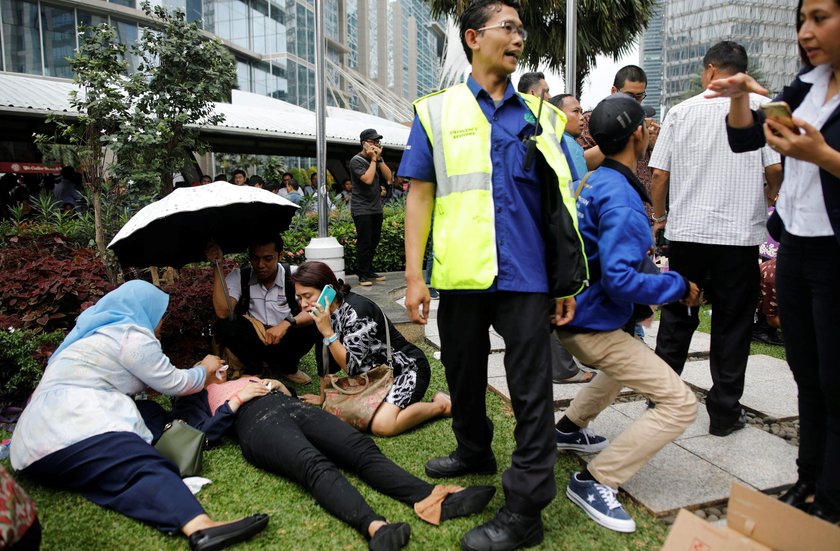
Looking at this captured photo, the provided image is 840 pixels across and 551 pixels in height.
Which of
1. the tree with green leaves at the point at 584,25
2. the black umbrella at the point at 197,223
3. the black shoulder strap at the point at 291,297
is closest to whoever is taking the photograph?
the black umbrella at the point at 197,223

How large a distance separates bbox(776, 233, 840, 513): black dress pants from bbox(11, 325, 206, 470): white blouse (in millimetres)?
2768

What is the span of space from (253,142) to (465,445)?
1211cm

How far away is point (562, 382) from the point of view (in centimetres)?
400

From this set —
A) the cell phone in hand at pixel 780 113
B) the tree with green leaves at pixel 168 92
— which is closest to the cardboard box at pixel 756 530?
the cell phone in hand at pixel 780 113

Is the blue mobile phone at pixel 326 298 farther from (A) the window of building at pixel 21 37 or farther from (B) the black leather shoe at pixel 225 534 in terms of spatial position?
(A) the window of building at pixel 21 37

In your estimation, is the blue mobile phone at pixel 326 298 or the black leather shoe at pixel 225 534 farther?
the blue mobile phone at pixel 326 298

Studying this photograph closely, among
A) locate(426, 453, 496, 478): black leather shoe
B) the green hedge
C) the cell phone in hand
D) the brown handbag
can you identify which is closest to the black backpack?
the brown handbag

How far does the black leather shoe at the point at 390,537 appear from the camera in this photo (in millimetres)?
2146

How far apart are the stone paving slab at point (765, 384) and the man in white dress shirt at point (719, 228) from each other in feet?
1.56

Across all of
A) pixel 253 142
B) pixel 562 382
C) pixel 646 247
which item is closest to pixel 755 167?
pixel 646 247

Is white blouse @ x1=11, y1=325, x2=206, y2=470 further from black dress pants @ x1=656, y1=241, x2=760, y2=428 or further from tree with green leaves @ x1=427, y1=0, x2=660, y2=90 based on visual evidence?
tree with green leaves @ x1=427, y1=0, x2=660, y2=90

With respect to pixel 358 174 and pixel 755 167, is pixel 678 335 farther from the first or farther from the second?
pixel 358 174

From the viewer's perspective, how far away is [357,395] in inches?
128

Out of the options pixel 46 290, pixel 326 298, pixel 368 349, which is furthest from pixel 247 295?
pixel 46 290
